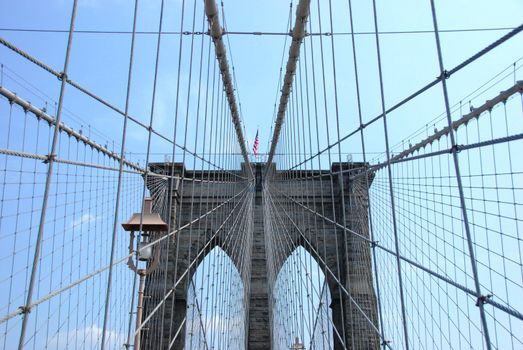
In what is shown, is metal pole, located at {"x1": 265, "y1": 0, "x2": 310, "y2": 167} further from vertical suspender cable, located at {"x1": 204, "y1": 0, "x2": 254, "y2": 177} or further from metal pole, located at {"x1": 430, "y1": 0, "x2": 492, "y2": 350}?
metal pole, located at {"x1": 430, "y1": 0, "x2": 492, "y2": 350}

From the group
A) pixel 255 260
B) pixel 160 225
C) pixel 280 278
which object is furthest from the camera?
Result: pixel 255 260

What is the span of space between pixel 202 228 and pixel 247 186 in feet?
9.91

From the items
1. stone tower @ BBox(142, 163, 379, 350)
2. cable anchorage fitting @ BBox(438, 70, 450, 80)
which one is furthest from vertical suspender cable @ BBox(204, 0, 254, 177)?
cable anchorage fitting @ BBox(438, 70, 450, 80)

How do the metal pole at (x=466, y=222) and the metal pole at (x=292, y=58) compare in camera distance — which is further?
the metal pole at (x=292, y=58)

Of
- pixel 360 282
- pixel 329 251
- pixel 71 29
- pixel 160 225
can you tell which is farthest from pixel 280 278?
pixel 71 29

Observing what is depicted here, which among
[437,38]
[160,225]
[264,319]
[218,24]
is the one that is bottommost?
[264,319]

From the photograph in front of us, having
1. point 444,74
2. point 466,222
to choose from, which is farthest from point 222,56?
point 466,222

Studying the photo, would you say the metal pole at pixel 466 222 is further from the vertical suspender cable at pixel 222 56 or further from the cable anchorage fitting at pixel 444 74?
the vertical suspender cable at pixel 222 56

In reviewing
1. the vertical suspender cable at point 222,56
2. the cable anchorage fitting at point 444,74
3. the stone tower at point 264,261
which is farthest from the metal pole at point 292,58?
the cable anchorage fitting at point 444,74

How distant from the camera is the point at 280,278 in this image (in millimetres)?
14297

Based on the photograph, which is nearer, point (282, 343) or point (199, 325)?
point (199, 325)

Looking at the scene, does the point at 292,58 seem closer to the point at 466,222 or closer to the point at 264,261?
the point at 466,222

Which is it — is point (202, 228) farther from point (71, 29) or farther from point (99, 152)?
point (71, 29)

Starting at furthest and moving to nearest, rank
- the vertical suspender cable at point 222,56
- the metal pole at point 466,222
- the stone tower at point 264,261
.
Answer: the stone tower at point 264,261 → the vertical suspender cable at point 222,56 → the metal pole at point 466,222
